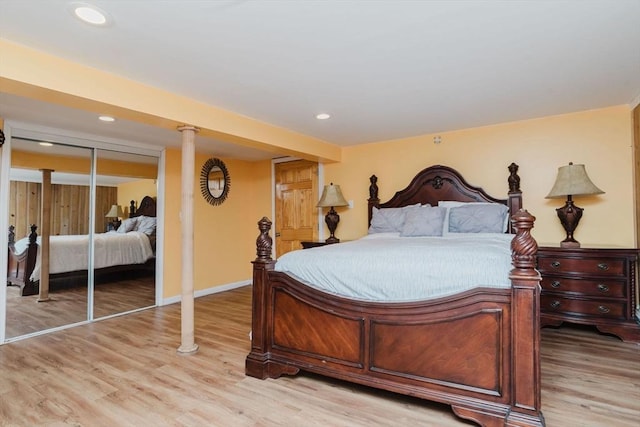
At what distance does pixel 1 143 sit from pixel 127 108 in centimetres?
164

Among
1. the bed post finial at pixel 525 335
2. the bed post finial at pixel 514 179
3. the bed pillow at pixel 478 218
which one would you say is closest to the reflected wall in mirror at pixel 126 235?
the bed pillow at pixel 478 218

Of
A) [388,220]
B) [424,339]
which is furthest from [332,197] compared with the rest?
[424,339]

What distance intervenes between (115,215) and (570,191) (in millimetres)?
5013

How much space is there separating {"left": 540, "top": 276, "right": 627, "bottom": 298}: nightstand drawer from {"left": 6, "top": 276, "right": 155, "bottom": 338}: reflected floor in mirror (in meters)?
4.70

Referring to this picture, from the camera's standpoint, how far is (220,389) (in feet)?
7.43

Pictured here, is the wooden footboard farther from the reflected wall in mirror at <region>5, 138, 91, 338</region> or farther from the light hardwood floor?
the reflected wall in mirror at <region>5, 138, 91, 338</region>

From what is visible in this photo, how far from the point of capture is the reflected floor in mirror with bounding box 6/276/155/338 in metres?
3.36

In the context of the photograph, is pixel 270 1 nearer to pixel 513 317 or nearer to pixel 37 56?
pixel 37 56

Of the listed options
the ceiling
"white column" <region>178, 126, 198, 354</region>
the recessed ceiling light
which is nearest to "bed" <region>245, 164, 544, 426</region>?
"white column" <region>178, 126, 198, 354</region>

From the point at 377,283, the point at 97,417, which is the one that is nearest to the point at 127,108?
the point at 97,417

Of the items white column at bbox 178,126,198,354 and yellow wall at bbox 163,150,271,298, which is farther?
yellow wall at bbox 163,150,271,298

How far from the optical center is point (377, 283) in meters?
2.08

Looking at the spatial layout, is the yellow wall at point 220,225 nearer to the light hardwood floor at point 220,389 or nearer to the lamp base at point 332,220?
the lamp base at point 332,220

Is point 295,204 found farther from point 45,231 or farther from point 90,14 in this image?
point 90,14
